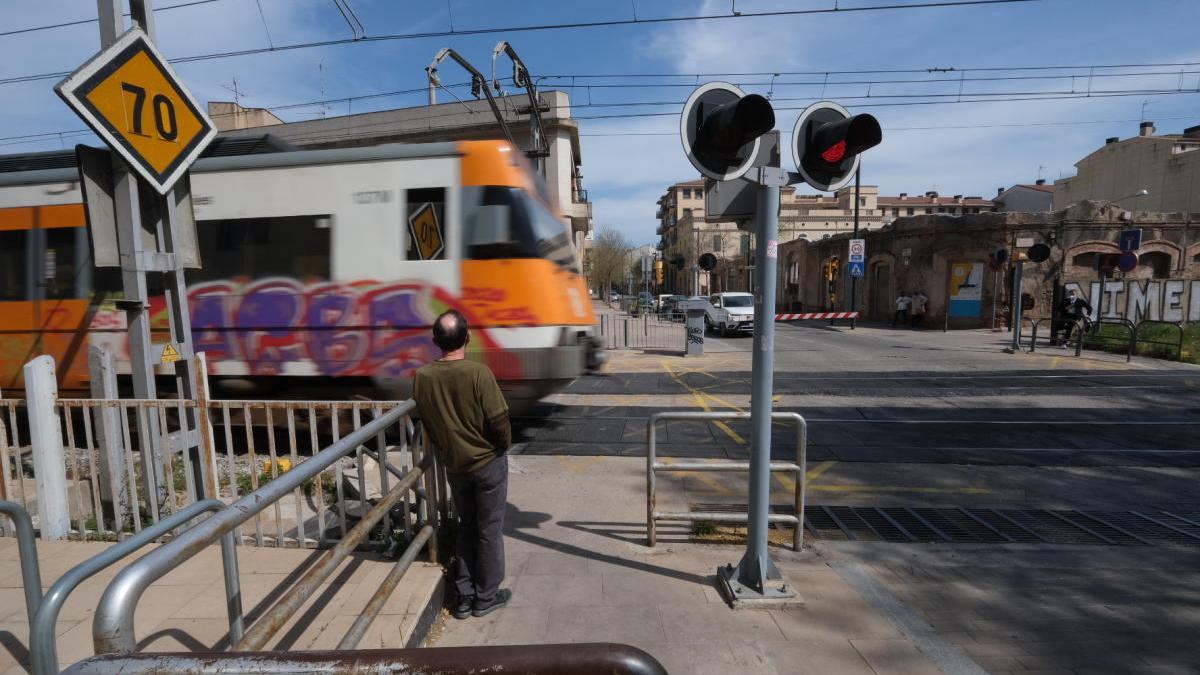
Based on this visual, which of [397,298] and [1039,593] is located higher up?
[397,298]

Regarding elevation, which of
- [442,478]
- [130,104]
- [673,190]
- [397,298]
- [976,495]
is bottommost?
[976,495]

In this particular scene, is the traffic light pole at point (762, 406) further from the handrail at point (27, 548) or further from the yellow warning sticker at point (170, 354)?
the yellow warning sticker at point (170, 354)

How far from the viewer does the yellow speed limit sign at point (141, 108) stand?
2836 mm

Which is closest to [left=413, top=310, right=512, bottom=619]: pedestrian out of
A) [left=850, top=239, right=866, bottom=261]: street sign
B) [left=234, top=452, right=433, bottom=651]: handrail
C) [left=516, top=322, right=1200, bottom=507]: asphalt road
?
[left=234, top=452, right=433, bottom=651]: handrail

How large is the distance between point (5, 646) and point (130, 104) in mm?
2847

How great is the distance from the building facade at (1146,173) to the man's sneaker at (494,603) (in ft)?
142

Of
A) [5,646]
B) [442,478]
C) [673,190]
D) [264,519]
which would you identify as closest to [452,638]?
[442,478]

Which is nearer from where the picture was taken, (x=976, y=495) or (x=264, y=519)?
(x=264, y=519)

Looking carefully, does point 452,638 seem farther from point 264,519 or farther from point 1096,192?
point 1096,192

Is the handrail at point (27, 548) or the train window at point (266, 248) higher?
the train window at point (266, 248)

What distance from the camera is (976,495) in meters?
5.05

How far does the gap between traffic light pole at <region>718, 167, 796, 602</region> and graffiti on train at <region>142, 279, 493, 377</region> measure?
3622 millimetres

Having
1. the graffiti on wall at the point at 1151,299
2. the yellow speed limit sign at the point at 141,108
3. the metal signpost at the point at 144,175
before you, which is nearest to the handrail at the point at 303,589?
the metal signpost at the point at 144,175

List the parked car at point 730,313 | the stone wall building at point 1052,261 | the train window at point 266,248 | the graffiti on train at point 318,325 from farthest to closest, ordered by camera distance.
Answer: the parked car at point 730,313, the stone wall building at point 1052,261, the train window at point 266,248, the graffiti on train at point 318,325
